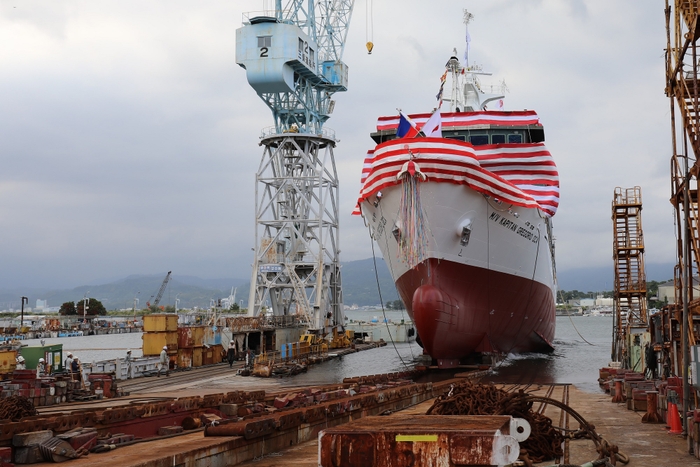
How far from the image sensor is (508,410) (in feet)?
26.9

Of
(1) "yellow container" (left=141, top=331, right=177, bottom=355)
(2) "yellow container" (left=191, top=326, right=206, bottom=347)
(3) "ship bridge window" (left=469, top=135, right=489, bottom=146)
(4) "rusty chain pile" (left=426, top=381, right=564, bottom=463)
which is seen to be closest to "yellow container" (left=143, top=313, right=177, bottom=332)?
(1) "yellow container" (left=141, top=331, right=177, bottom=355)

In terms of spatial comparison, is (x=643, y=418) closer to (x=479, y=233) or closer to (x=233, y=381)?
(x=479, y=233)

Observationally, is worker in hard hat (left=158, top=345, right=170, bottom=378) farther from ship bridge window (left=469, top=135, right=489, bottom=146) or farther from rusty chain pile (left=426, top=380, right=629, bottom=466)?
rusty chain pile (left=426, top=380, right=629, bottom=466)

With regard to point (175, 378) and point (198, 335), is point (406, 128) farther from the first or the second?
point (198, 335)

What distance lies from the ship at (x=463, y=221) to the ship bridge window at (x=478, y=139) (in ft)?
0.16

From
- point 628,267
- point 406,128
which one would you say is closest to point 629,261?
point 628,267

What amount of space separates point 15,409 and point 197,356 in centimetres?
2460

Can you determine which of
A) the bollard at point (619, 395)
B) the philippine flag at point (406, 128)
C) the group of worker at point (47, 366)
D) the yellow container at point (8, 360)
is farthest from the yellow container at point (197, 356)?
the bollard at point (619, 395)

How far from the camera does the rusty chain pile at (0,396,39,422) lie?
36.0 feet

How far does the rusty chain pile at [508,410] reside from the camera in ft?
26.7

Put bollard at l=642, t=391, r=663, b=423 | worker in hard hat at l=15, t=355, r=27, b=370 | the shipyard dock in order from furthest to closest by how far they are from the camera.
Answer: worker in hard hat at l=15, t=355, r=27, b=370
bollard at l=642, t=391, r=663, b=423
the shipyard dock

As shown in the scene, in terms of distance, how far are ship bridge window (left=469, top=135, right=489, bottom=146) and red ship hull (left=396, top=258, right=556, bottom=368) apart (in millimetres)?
7235

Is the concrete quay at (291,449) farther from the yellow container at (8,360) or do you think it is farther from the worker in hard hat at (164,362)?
the worker in hard hat at (164,362)

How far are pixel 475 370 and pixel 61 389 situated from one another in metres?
16.8
